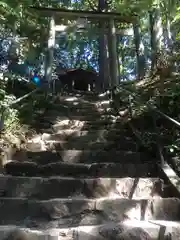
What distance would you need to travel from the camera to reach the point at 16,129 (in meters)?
4.96

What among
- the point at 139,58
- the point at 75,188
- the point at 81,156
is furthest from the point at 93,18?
the point at 75,188

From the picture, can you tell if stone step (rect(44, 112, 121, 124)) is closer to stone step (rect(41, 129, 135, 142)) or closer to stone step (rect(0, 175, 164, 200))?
stone step (rect(41, 129, 135, 142))

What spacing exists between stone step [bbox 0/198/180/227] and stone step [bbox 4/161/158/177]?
670 millimetres

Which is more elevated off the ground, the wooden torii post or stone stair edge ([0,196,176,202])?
the wooden torii post

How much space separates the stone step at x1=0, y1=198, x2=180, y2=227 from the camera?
307cm

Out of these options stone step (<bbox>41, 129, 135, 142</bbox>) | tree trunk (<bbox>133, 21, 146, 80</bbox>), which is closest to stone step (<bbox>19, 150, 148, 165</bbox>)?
stone step (<bbox>41, 129, 135, 142</bbox>)

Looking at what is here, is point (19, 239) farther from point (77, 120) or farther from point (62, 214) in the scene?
point (77, 120)

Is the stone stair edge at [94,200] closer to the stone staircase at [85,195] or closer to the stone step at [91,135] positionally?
the stone staircase at [85,195]

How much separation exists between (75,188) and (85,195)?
0.14 m

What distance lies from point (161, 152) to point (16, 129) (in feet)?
7.48

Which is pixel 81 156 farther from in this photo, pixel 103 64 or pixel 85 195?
pixel 103 64

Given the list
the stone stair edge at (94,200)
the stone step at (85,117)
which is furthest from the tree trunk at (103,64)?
the stone stair edge at (94,200)

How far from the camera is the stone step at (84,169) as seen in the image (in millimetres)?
3918

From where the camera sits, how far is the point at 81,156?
4.46 m
